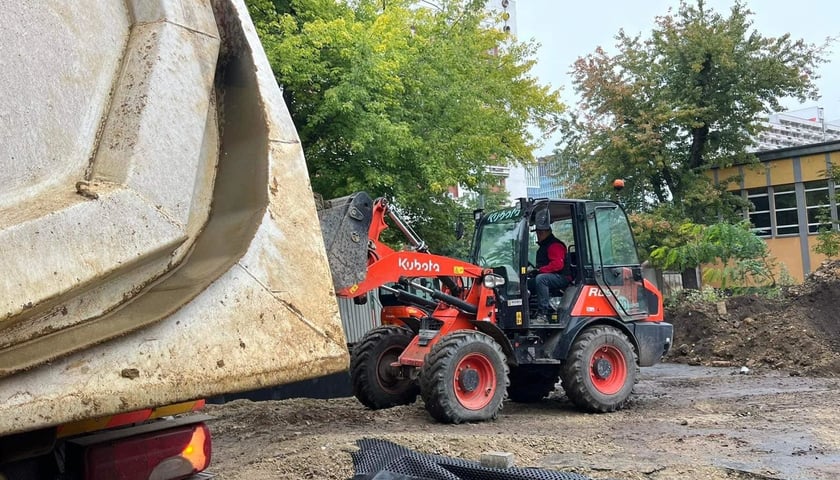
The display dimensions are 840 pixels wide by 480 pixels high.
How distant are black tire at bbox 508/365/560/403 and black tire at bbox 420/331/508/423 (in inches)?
59.5

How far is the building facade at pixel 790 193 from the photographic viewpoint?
2948 cm

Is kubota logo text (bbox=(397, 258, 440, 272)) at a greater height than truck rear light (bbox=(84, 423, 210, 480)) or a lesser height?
greater

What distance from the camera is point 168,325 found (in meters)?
1.98

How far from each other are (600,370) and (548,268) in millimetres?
1337

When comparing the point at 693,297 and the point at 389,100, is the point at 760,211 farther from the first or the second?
the point at 389,100

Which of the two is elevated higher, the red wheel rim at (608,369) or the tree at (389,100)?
the tree at (389,100)

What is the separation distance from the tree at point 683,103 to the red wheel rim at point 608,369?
59.9 feet

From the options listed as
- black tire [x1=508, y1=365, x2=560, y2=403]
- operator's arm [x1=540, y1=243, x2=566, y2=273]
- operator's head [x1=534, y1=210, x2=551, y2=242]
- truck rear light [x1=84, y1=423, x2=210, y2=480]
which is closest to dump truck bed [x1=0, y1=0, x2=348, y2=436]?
truck rear light [x1=84, y1=423, x2=210, y2=480]

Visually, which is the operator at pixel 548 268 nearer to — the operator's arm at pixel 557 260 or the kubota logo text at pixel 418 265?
the operator's arm at pixel 557 260

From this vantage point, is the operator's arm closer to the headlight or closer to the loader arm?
the headlight

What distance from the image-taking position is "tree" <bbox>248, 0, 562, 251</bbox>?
12.2 m

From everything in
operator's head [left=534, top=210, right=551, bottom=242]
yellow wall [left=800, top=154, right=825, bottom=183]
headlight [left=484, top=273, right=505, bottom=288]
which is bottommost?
headlight [left=484, top=273, right=505, bottom=288]

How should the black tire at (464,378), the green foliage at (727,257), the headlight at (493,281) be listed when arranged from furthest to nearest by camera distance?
the green foliage at (727,257)
the headlight at (493,281)
the black tire at (464,378)

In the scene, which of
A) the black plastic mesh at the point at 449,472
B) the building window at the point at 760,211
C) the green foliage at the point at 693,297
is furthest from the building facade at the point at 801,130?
the black plastic mesh at the point at 449,472
